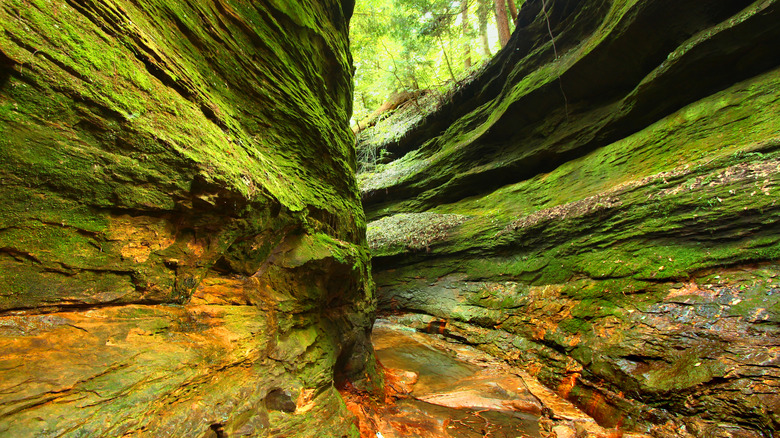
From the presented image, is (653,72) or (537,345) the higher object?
(653,72)

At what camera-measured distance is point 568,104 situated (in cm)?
879

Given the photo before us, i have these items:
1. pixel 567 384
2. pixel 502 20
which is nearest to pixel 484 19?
pixel 502 20

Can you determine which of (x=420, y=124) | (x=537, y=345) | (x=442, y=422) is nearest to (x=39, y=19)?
(x=442, y=422)

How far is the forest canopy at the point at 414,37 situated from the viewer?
1234cm

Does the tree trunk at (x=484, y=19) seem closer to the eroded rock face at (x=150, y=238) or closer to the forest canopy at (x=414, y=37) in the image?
the forest canopy at (x=414, y=37)

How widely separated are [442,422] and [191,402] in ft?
9.63

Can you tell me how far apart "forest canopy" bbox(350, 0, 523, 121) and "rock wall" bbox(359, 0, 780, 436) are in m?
2.76

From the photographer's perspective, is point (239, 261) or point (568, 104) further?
point (568, 104)

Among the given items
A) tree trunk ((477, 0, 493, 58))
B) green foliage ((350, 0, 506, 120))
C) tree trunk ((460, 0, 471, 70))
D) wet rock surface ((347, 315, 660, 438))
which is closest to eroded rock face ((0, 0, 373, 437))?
wet rock surface ((347, 315, 660, 438))

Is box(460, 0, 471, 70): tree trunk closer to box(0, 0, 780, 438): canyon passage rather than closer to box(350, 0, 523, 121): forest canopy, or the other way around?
box(350, 0, 523, 121): forest canopy

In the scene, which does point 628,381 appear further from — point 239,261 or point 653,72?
point 653,72

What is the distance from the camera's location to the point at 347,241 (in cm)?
512

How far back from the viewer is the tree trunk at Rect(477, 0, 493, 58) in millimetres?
13898

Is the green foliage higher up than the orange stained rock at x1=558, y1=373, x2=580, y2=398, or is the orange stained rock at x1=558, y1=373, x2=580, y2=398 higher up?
the green foliage
